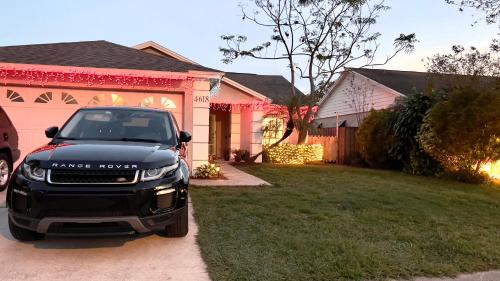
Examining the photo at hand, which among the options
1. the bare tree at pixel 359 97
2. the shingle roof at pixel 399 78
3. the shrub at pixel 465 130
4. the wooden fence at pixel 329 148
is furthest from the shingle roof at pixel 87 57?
the bare tree at pixel 359 97

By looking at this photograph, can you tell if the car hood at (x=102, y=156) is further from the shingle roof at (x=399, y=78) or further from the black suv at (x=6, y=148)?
the shingle roof at (x=399, y=78)

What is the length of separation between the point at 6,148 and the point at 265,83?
18.6m

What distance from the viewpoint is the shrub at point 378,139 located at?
575 inches

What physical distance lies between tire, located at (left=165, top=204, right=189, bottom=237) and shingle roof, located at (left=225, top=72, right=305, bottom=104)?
17.4 m

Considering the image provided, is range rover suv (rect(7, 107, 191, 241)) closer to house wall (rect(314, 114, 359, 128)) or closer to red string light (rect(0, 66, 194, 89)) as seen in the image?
red string light (rect(0, 66, 194, 89))

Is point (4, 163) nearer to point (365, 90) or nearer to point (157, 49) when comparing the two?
point (157, 49)

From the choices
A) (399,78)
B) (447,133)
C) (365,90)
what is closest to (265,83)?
(365,90)

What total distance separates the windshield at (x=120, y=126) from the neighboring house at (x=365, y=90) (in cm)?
1620

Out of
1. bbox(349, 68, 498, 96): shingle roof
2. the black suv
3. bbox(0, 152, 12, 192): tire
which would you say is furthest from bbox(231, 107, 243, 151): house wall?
bbox(0, 152, 12, 192): tire

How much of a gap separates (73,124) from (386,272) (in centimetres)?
420

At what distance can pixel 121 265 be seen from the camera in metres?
4.02

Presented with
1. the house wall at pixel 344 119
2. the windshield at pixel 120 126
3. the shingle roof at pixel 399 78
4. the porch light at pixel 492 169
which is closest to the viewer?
the windshield at pixel 120 126

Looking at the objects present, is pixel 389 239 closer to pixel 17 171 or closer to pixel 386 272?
pixel 386 272

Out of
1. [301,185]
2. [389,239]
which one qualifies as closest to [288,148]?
[301,185]
